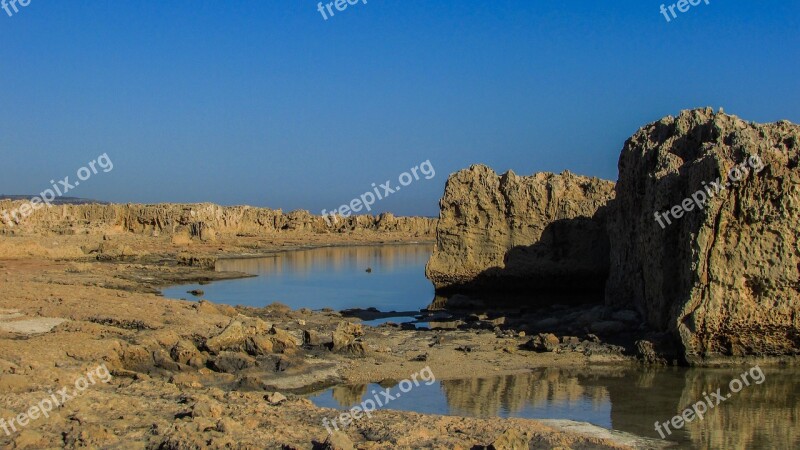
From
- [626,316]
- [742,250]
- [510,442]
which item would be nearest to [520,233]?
[626,316]

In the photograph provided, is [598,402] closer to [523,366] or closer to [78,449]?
[523,366]

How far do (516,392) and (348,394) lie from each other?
2383 mm

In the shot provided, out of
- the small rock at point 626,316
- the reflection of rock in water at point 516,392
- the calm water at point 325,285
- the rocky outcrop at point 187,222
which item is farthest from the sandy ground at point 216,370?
the rocky outcrop at point 187,222

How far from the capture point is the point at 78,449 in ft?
21.5

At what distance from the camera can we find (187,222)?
5256 cm

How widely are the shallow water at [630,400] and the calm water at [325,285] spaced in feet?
28.6

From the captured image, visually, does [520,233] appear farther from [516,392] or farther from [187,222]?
[187,222]

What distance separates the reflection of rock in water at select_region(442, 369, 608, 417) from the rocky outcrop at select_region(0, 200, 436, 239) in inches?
1200

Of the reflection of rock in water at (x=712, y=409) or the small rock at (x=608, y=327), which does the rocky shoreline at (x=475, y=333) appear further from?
the reflection of rock in water at (x=712, y=409)

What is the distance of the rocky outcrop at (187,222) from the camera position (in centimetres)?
4422

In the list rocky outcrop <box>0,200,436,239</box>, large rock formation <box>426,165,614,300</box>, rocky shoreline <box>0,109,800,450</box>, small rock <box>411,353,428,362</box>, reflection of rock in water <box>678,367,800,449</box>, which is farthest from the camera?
rocky outcrop <box>0,200,436,239</box>

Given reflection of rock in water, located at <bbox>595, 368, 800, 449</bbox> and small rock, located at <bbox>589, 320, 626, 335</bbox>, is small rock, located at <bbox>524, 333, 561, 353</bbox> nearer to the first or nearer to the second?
small rock, located at <bbox>589, 320, 626, 335</bbox>

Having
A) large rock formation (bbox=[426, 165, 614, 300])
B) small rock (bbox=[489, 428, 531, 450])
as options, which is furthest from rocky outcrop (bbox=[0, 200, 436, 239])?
small rock (bbox=[489, 428, 531, 450])

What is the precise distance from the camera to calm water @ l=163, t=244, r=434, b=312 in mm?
21062
